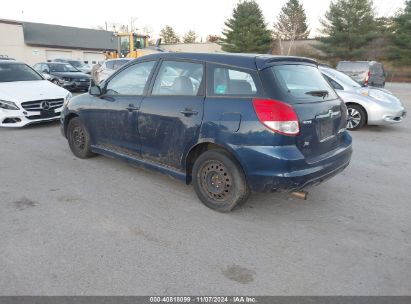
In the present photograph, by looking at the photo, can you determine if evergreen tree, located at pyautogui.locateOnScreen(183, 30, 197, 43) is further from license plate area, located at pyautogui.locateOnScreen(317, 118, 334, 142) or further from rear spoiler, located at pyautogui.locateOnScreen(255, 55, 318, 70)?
license plate area, located at pyautogui.locateOnScreen(317, 118, 334, 142)

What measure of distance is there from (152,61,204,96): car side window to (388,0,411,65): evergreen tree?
43.2 meters

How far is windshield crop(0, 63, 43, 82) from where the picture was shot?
8.84m

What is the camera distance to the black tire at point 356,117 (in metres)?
8.52

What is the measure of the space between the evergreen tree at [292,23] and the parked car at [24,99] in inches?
1700

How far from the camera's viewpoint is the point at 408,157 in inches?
250

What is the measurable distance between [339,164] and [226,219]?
145cm

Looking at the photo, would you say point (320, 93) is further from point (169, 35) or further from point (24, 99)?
point (169, 35)

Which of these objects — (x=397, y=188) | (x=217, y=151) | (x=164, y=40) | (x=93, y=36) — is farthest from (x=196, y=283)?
(x=164, y=40)

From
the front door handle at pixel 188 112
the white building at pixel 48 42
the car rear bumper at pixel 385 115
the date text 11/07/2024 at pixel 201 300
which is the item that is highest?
the white building at pixel 48 42

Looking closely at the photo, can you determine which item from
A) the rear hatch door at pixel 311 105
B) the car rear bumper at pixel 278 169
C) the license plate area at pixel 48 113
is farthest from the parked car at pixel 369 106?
the license plate area at pixel 48 113

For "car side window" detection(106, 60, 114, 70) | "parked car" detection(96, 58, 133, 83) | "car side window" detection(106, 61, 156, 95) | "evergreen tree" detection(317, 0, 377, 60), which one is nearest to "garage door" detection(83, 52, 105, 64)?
"evergreen tree" detection(317, 0, 377, 60)

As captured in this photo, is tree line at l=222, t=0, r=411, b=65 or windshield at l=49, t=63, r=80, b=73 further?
tree line at l=222, t=0, r=411, b=65

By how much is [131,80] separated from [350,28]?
146ft

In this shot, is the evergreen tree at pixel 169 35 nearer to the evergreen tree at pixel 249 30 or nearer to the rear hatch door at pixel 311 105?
the evergreen tree at pixel 249 30
